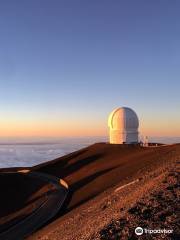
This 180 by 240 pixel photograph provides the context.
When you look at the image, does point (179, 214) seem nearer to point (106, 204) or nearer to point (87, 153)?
point (106, 204)

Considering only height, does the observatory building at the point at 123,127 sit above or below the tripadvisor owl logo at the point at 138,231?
above

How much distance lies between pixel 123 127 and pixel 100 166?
19.3 metres

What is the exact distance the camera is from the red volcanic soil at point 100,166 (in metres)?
32.6

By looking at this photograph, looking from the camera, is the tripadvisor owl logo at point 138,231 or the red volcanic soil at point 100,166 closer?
the tripadvisor owl logo at point 138,231

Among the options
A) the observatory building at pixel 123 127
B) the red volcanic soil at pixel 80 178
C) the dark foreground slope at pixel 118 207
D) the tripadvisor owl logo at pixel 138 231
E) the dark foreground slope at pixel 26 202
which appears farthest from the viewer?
the observatory building at pixel 123 127

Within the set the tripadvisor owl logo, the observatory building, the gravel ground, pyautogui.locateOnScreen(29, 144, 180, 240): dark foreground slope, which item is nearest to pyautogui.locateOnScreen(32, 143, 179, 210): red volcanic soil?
pyautogui.locateOnScreen(29, 144, 180, 240): dark foreground slope

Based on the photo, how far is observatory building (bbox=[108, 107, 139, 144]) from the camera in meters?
62.6

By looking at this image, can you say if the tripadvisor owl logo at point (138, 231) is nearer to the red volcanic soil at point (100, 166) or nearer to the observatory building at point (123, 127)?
the red volcanic soil at point (100, 166)

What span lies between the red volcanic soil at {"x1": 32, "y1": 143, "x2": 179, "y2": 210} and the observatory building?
414 cm

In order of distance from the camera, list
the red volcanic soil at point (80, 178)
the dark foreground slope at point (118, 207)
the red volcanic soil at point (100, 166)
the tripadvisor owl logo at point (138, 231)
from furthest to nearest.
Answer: the red volcanic soil at point (100, 166), the red volcanic soil at point (80, 178), the dark foreground slope at point (118, 207), the tripadvisor owl logo at point (138, 231)

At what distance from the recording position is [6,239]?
22734 millimetres

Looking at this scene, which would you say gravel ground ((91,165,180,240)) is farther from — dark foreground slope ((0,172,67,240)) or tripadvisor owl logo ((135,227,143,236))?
dark foreground slope ((0,172,67,240))

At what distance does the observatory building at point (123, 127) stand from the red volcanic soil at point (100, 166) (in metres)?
4.14

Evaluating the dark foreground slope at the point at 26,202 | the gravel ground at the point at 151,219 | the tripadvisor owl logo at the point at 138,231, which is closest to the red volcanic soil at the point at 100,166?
the dark foreground slope at the point at 26,202
